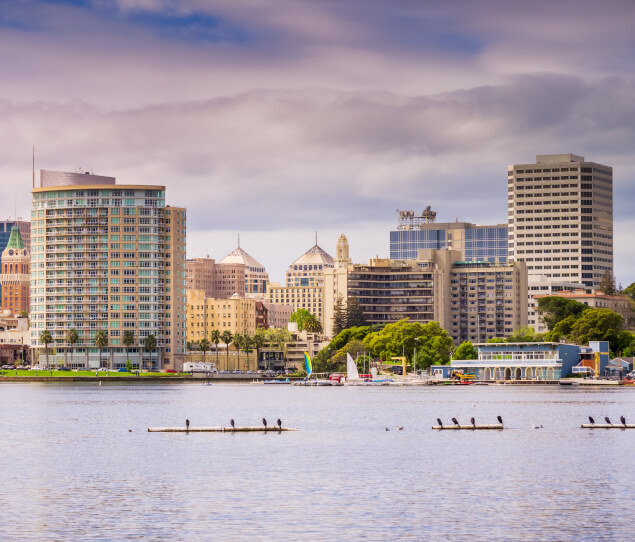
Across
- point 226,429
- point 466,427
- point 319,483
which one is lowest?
point 319,483

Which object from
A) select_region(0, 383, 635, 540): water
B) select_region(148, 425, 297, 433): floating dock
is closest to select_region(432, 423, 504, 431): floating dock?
select_region(0, 383, 635, 540): water

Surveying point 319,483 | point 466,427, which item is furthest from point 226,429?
point 319,483

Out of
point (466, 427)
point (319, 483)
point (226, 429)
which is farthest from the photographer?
point (466, 427)

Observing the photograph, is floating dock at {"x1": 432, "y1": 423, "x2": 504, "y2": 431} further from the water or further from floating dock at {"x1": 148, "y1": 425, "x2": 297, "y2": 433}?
floating dock at {"x1": 148, "y1": 425, "x2": 297, "y2": 433}

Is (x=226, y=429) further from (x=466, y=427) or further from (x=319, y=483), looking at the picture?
(x=319, y=483)

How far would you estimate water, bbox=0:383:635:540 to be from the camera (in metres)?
63.7

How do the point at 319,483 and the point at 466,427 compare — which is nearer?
the point at 319,483

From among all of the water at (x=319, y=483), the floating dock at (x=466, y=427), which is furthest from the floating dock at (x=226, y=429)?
the floating dock at (x=466, y=427)

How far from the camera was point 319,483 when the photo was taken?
81062 millimetres

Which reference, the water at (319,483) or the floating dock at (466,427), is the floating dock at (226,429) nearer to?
the water at (319,483)

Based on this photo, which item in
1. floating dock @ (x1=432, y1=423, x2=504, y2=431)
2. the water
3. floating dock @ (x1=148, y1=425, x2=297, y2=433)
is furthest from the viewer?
floating dock @ (x1=432, y1=423, x2=504, y2=431)

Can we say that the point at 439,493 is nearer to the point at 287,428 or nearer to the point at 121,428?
the point at 287,428

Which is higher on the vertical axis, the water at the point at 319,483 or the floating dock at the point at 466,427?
the floating dock at the point at 466,427

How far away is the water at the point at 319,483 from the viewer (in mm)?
63688
